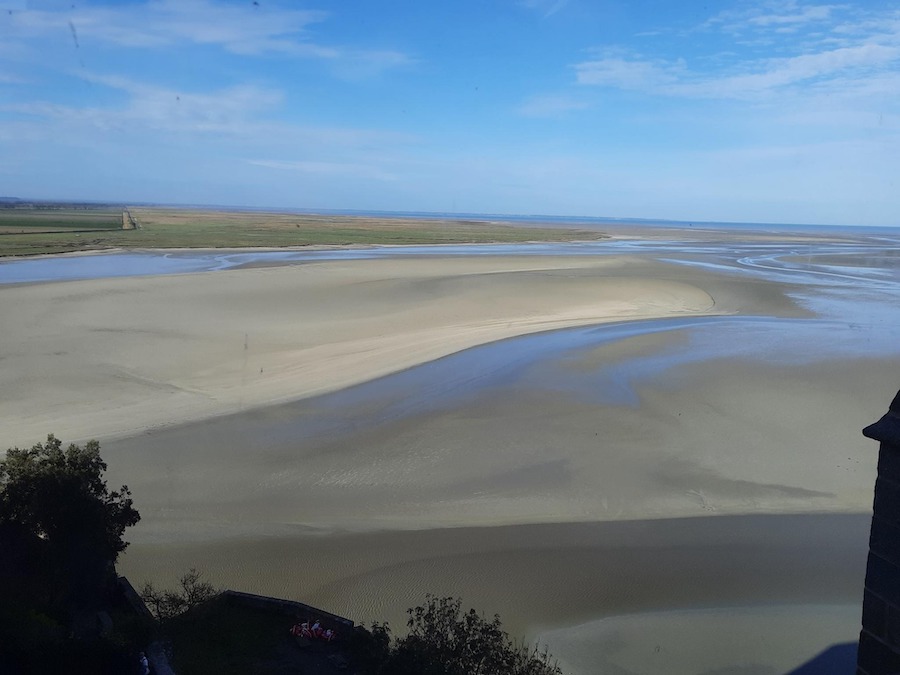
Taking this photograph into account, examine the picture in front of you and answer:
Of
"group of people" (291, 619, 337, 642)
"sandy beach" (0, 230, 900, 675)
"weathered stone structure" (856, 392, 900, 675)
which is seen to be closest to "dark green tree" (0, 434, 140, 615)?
"sandy beach" (0, 230, 900, 675)

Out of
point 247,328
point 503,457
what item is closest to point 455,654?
point 503,457

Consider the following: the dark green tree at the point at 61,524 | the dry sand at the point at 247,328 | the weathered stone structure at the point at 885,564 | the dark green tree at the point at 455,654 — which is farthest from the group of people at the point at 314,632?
the dry sand at the point at 247,328

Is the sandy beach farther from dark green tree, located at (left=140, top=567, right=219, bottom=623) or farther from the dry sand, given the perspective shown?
dark green tree, located at (left=140, top=567, right=219, bottom=623)

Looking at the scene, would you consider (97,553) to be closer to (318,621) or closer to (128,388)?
(318,621)

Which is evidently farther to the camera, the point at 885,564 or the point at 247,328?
the point at 247,328

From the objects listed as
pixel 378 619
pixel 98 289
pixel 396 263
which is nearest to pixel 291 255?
pixel 396 263

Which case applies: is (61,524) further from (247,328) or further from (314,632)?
(247,328)

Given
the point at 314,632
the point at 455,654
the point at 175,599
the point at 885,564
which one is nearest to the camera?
the point at 885,564

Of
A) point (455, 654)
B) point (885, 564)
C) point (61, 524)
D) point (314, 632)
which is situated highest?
point (885, 564)
